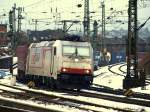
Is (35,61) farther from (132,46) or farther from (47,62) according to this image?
(132,46)

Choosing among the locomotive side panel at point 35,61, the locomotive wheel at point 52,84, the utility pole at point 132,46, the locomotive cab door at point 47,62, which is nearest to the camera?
the locomotive wheel at point 52,84

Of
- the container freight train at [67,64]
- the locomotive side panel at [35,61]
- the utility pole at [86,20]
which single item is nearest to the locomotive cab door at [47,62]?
the container freight train at [67,64]

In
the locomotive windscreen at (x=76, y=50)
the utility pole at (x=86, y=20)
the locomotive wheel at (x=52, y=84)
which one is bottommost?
the locomotive wheel at (x=52, y=84)

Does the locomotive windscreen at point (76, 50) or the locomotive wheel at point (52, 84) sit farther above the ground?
the locomotive windscreen at point (76, 50)

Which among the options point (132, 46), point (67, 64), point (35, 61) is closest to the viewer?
point (67, 64)

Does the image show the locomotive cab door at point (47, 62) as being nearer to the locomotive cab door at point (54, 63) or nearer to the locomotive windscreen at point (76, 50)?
the locomotive cab door at point (54, 63)

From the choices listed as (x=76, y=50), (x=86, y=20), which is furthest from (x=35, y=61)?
(x=86, y=20)

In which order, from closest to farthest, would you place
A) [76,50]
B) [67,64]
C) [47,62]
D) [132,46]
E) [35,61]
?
1. [67,64]
2. [76,50]
3. [47,62]
4. [35,61]
5. [132,46]

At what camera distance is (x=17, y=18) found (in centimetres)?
7112

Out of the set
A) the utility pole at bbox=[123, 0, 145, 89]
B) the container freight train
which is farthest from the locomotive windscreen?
the utility pole at bbox=[123, 0, 145, 89]

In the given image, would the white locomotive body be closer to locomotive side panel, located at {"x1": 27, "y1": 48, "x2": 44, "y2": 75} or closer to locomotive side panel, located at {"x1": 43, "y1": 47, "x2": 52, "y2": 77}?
locomotive side panel, located at {"x1": 43, "y1": 47, "x2": 52, "y2": 77}

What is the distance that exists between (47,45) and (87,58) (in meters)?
2.97

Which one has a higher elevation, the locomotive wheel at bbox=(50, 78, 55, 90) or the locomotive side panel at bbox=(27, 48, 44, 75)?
the locomotive side panel at bbox=(27, 48, 44, 75)

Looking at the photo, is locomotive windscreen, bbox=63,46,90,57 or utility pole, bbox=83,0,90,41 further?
utility pole, bbox=83,0,90,41
